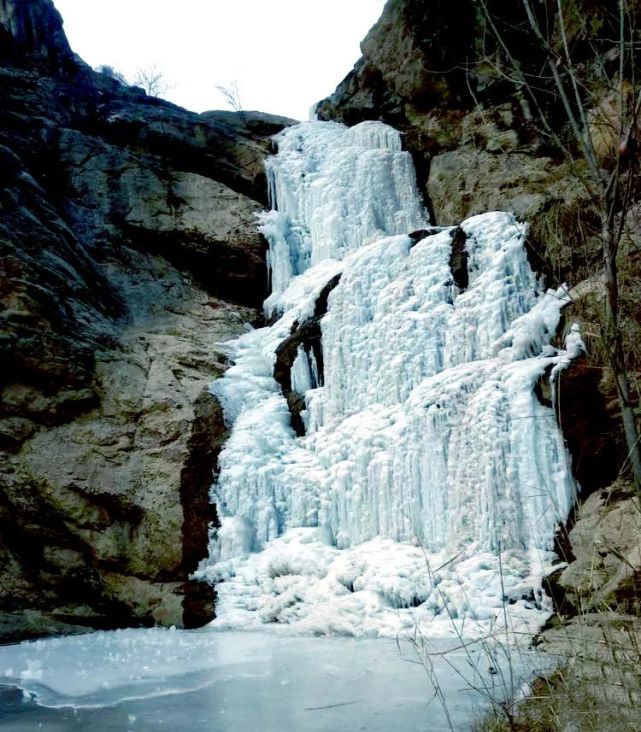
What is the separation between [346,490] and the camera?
24.2ft

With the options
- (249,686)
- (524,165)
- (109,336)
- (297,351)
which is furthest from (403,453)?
(524,165)

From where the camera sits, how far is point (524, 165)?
1059 cm

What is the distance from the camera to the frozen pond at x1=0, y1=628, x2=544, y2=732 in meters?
3.14

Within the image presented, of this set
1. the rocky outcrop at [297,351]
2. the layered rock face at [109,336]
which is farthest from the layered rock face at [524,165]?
the layered rock face at [109,336]

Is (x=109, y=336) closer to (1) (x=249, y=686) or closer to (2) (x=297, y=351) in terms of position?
(2) (x=297, y=351)

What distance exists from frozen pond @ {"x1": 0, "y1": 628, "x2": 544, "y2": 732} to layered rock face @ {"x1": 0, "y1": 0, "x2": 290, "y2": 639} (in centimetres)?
171

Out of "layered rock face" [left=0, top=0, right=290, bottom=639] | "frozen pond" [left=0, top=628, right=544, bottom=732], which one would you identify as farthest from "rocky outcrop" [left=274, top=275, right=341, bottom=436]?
"frozen pond" [left=0, top=628, right=544, bottom=732]

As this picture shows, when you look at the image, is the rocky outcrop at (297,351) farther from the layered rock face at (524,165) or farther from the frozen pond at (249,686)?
the frozen pond at (249,686)

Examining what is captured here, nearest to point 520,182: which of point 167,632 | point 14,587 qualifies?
point 167,632

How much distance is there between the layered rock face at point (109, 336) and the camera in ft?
24.5

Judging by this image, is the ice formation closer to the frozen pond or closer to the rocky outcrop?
the rocky outcrop

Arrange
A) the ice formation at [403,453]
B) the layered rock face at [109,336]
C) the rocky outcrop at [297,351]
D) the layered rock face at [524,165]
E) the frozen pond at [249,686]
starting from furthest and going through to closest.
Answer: the rocky outcrop at [297,351], the layered rock face at [109,336], the ice formation at [403,453], the layered rock face at [524,165], the frozen pond at [249,686]

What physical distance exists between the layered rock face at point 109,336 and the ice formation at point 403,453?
595 mm

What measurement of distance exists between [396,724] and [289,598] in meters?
3.66
